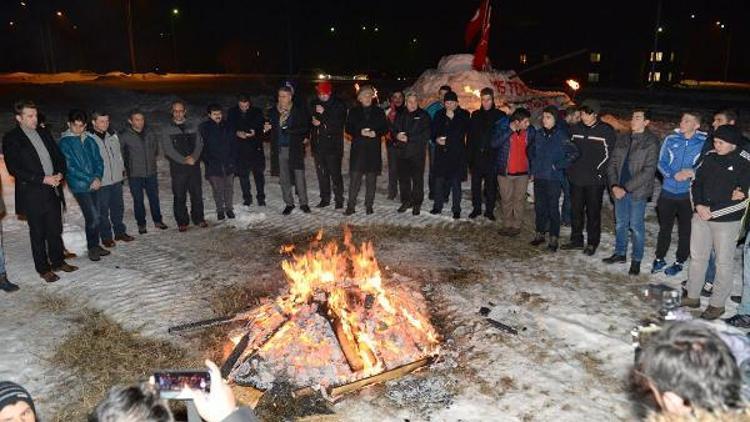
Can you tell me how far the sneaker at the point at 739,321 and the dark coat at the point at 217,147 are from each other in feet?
27.8

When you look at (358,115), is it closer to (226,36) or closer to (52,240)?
(52,240)

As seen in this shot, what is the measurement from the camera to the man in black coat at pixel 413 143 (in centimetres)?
1092

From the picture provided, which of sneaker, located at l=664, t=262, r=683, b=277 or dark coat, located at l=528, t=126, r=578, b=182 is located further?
dark coat, located at l=528, t=126, r=578, b=182

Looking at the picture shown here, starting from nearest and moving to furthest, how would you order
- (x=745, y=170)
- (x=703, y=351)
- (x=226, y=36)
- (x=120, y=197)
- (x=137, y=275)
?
(x=703, y=351)
(x=745, y=170)
(x=137, y=275)
(x=120, y=197)
(x=226, y=36)

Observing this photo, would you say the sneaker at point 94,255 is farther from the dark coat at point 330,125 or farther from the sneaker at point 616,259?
the sneaker at point 616,259

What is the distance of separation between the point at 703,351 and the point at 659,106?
93.7 ft

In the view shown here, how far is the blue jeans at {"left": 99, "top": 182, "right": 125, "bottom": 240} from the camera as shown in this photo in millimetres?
9055

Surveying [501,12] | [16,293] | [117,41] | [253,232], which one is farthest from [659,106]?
[117,41]

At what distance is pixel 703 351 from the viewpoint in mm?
2189

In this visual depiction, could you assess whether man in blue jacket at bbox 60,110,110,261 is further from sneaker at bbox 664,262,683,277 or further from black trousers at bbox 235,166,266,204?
sneaker at bbox 664,262,683,277

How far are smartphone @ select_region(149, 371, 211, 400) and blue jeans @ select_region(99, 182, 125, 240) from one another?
756cm

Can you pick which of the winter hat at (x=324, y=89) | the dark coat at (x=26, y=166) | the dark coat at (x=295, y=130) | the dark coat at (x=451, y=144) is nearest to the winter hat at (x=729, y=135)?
the dark coat at (x=451, y=144)

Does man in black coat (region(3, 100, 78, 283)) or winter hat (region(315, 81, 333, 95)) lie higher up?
winter hat (region(315, 81, 333, 95))

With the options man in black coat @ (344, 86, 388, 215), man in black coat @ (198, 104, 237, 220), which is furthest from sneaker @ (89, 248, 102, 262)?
man in black coat @ (344, 86, 388, 215)
